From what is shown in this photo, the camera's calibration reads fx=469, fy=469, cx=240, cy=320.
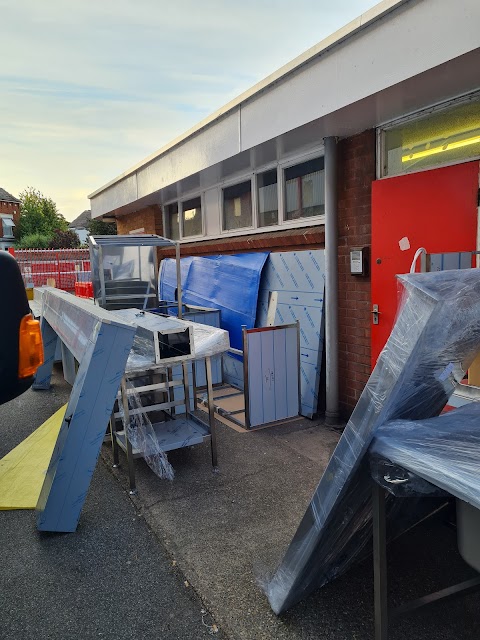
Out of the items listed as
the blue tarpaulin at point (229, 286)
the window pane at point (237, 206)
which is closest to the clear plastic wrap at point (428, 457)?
the blue tarpaulin at point (229, 286)

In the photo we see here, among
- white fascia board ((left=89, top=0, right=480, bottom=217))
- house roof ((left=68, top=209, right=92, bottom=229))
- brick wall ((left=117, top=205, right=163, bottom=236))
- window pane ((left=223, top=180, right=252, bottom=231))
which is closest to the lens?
white fascia board ((left=89, top=0, right=480, bottom=217))

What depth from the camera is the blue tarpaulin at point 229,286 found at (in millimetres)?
6184

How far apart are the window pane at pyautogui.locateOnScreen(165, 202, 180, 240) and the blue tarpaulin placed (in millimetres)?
1620

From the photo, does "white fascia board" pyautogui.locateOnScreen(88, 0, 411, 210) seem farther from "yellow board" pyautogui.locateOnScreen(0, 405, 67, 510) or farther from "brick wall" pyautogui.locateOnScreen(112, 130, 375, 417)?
"yellow board" pyautogui.locateOnScreen(0, 405, 67, 510)

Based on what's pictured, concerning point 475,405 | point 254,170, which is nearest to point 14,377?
point 475,405

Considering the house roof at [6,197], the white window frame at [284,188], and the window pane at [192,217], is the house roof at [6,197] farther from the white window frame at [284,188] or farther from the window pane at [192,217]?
the white window frame at [284,188]

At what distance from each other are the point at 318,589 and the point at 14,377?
200cm

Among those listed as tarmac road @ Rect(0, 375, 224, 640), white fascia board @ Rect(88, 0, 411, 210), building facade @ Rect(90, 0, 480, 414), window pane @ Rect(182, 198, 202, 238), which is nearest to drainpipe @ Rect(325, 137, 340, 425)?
building facade @ Rect(90, 0, 480, 414)

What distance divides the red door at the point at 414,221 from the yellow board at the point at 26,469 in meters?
3.25

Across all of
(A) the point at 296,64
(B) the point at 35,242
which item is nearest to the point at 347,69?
(A) the point at 296,64

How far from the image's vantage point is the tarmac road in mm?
2301

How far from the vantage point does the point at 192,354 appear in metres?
3.70

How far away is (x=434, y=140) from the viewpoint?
13.1 feet

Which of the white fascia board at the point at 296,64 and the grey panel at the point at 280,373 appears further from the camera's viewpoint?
the grey panel at the point at 280,373
